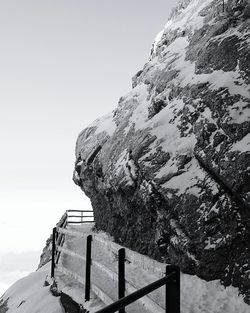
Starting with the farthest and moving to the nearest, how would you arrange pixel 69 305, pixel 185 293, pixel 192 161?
pixel 192 161 → pixel 185 293 → pixel 69 305

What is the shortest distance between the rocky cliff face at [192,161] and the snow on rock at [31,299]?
10.3 ft

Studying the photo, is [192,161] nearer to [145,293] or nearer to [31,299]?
[31,299]

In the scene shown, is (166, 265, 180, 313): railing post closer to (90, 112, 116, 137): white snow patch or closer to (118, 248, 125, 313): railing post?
(118, 248, 125, 313): railing post

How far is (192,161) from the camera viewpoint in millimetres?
9141

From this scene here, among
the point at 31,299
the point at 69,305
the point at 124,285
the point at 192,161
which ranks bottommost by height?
the point at 31,299

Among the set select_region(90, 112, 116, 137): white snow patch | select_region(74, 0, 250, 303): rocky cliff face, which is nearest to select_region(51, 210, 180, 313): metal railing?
select_region(74, 0, 250, 303): rocky cliff face

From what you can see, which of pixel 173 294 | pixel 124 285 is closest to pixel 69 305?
pixel 124 285

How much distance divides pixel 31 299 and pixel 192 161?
5.66 m

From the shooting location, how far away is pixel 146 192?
386 inches

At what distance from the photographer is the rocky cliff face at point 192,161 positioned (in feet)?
25.3

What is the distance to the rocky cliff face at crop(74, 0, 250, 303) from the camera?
7719 mm

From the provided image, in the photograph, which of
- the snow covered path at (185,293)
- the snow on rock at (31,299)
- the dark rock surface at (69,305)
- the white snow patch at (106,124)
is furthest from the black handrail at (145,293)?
the white snow patch at (106,124)

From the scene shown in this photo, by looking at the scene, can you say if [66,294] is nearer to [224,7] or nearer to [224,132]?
[224,132]

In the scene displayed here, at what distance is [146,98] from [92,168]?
399cm
